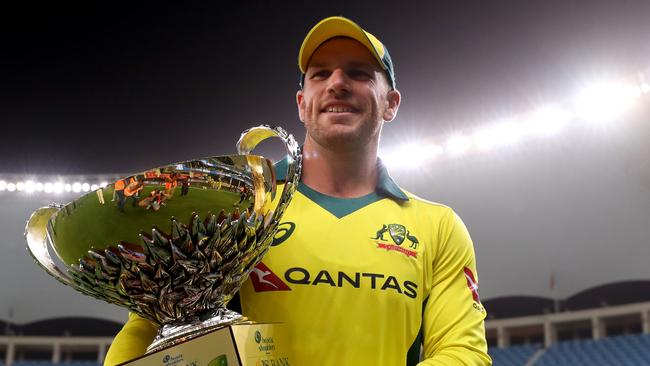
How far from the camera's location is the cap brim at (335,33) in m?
0.87

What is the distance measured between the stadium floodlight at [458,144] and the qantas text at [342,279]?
7.59 m

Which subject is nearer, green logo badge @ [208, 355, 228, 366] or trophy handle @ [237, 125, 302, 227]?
green logo badge @ [208, 355, 228, 366]

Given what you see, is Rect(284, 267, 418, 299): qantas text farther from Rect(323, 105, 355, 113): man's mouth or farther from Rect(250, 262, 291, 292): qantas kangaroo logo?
Rect(323, 105, 355, 113): man's mouth

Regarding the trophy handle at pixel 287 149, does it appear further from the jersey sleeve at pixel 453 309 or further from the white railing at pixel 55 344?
the white railing at pixel 55 344

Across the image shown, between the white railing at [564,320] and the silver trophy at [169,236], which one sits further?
the white railing at [564,320]

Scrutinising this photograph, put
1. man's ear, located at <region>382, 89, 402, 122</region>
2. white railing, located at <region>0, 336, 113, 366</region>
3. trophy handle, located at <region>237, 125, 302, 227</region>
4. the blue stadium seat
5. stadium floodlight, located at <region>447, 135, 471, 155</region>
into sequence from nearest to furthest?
trophy handle, located at <region>237, 125, 302, 227</region> → man's ear, located at <region>382, 89, 402, 122</region> → the blue stadium seat → stadium floodlight, located at <region>447, 135, 471, 155</region> → white railing, located at <region>0, 336, 113, 366</region>

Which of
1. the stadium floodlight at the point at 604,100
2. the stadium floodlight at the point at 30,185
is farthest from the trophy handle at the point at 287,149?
the stadium floodlight at the point at 30,185

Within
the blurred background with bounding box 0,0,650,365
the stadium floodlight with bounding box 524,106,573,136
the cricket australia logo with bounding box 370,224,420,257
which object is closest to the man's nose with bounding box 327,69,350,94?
the cricket australia logo with bounding box 370,224,420,257

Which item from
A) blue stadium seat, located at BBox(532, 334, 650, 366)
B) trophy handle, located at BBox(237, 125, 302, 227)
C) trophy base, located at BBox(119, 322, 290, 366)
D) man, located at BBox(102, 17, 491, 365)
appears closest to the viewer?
trophy base, located at BBox(119, 322, 290, 366)

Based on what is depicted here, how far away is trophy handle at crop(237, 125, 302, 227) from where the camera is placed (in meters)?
0.69

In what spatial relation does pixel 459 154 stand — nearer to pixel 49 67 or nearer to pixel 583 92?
pixel 583 92

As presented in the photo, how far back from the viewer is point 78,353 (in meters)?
10.4

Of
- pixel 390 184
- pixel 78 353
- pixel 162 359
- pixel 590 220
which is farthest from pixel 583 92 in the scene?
pixel 78 353

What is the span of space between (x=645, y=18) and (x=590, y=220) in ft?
11.3
